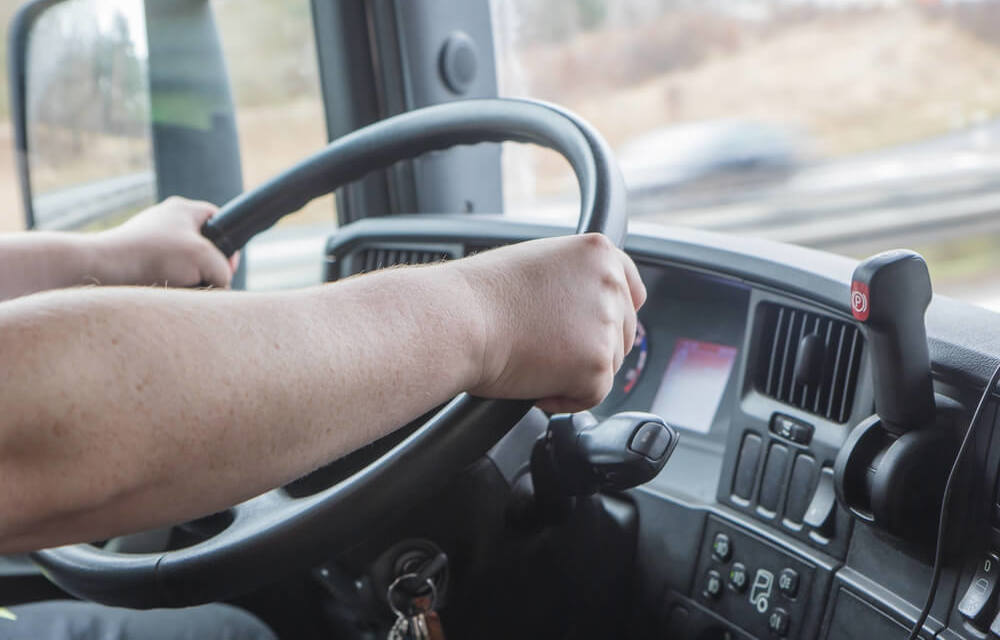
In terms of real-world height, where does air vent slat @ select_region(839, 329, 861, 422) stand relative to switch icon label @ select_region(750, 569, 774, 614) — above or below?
above

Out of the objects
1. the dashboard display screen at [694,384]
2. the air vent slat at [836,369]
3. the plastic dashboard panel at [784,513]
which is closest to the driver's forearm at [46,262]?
the plastic dashboard panel at [784,513]

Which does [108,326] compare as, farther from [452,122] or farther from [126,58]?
[126,58]

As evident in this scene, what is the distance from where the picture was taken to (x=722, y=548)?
112cm

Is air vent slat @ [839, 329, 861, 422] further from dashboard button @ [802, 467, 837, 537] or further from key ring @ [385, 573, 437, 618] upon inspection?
key ring @ [385, 573, 437, 618]

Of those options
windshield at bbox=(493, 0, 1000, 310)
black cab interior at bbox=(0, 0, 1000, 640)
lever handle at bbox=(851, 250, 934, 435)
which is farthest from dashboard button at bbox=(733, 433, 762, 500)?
windshield at bbox=(493, 0, 1000, 310)

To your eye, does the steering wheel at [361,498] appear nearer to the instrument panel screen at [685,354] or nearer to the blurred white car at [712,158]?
the instrument panel screen at [685,354]

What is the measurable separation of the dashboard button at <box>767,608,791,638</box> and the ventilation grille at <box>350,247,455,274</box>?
2.10 feet

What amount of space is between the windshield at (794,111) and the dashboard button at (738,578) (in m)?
0.98

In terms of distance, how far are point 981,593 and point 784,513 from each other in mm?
239

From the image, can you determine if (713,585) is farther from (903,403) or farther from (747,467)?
(903,403)

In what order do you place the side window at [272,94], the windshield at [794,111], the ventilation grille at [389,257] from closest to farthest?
1. the ventilation grille at [389,257]
2. the side window at [272,94]
3. the windshield at [794,111]

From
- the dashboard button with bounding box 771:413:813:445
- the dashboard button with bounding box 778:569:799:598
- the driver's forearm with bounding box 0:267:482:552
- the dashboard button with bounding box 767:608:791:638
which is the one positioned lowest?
the dashboard button with bounding box 767:608:791:638

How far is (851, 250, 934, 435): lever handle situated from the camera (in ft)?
2.78

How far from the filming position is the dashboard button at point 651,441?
824 mm
